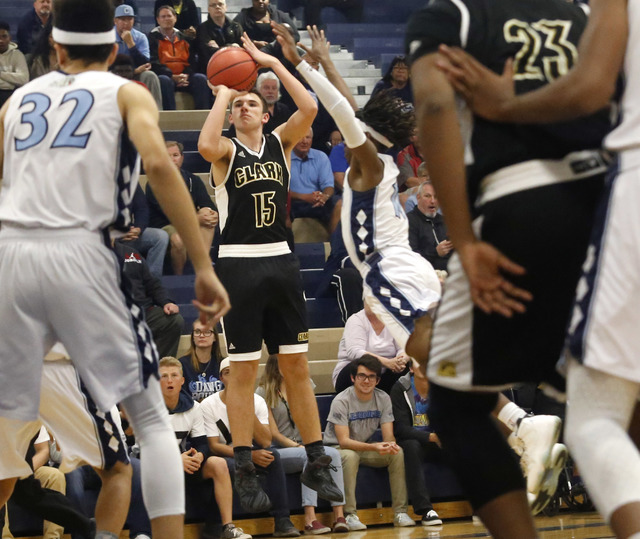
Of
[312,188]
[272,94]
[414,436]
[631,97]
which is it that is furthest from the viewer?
[272,94]

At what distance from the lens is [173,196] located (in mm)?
3750

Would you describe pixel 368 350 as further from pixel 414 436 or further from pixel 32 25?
pixel 32 25

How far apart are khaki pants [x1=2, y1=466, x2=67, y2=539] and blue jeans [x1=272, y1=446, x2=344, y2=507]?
1.80 meters

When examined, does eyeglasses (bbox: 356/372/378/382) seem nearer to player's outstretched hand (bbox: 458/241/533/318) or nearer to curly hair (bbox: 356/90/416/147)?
curly hair (bbox: 356/90/416/147)

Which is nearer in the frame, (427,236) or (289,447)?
(289,447)

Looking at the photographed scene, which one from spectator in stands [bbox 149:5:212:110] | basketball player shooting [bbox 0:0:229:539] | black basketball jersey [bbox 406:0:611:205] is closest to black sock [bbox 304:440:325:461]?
basketball player shooting [bbox 0:0:229:539]

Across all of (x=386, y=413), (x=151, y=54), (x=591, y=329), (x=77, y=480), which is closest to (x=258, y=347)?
(x=77, y=480)

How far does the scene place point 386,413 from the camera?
9.15m

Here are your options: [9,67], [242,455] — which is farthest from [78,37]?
[9,67]

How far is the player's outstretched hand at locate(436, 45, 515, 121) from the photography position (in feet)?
9.67

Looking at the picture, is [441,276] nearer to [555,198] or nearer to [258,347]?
[258,347]

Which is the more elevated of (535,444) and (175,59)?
(535,444)

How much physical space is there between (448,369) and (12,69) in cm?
1025

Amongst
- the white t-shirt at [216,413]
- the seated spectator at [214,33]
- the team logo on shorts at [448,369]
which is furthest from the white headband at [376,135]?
the seated spectator at [214,33]
